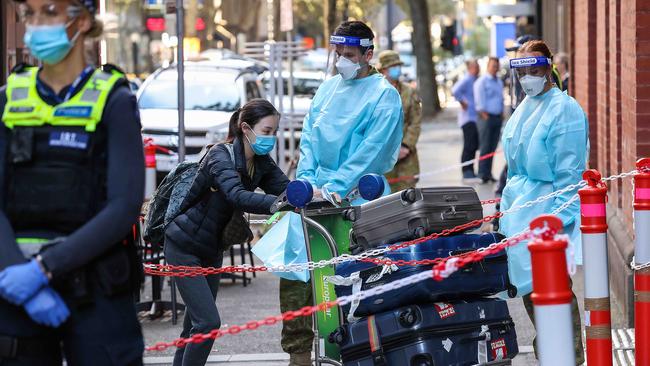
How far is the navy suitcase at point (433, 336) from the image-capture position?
5.81 meters

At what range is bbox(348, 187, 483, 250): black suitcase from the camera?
6.34 m

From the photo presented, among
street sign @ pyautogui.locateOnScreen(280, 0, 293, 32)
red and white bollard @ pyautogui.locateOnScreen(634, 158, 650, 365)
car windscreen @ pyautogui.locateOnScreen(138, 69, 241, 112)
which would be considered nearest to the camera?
red and white bollard @ pyautogui.locateOnScreen(634, 158, 650, 365)

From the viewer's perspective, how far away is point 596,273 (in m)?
6.02

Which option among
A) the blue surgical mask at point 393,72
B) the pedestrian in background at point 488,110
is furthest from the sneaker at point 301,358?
the pedestrian in background at point 488,110

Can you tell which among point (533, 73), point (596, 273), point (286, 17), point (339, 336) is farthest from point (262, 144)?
point (286, 17)

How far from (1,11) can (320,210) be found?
7.25 metres

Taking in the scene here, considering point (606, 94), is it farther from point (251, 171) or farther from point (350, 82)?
point (251, 171)

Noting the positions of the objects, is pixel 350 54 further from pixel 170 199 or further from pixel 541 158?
pixel 170 199

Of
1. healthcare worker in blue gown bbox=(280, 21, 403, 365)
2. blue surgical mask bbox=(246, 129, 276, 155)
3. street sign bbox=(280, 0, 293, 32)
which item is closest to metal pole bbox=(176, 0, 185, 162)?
healthcare worker in blue gown bbox=(280, 21, 403, 365)

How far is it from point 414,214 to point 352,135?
132 cm

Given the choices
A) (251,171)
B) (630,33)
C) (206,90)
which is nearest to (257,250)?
(251,171)

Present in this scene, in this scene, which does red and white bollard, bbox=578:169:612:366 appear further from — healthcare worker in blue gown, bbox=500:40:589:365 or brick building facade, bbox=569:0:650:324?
brick building facade, bbox=569:0:650:324

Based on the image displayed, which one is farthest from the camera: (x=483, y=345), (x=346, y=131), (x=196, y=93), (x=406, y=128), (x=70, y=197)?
(x=196, y=93)

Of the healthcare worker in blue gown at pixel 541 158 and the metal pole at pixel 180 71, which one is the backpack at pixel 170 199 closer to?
the healthcare worker in blue gown at pixel 541 158
